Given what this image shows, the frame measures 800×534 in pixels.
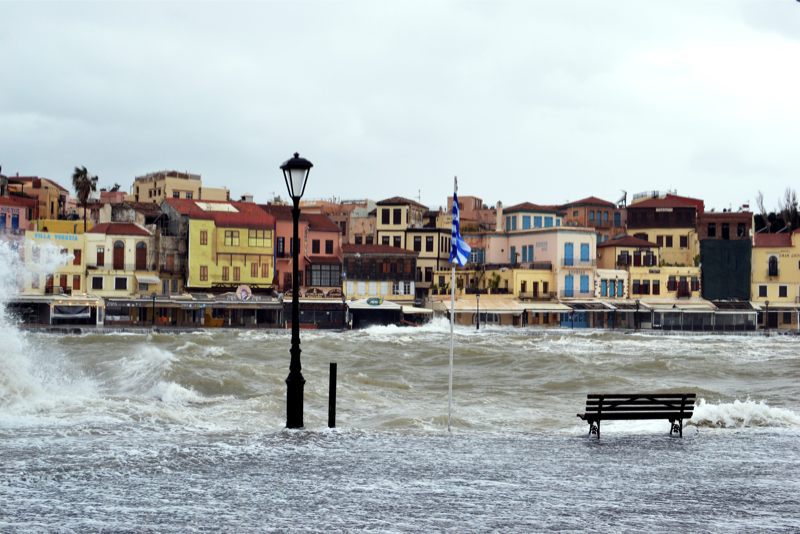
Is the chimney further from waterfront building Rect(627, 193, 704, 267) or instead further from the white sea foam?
the white sea foam

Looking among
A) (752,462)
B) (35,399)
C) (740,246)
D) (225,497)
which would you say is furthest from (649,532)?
(740,246)

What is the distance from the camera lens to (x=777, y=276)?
309 ft

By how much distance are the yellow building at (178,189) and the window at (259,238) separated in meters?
14.6

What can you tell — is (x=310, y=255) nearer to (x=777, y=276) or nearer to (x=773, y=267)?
(x=773, y=267)

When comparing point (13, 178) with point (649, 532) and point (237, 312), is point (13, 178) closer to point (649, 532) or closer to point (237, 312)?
Answer: point (237, 312)

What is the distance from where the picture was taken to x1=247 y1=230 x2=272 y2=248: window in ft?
280

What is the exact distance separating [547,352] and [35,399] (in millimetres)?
38441

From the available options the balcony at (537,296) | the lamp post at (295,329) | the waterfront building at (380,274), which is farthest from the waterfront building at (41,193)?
the lamp post at (295,329)

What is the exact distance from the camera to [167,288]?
84375 mm

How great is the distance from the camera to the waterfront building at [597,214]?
349 ft

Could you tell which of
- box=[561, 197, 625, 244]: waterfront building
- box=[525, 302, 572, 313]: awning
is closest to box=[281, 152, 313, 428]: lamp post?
box=[525, 302, 572, 313]: awning

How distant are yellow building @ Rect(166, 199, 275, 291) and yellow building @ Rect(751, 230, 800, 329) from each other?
41731 mm

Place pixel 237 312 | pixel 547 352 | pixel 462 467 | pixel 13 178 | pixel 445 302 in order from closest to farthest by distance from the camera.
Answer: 1. pixel 462 467
2. pixel 547 352
3. pixel 237 312
4. pixel 445 302
5. pixel 13 178

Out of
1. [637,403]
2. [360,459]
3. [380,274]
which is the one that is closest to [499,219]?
[380,274]
